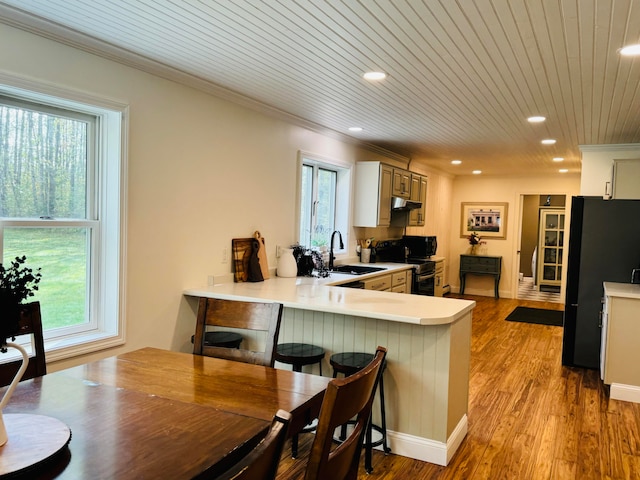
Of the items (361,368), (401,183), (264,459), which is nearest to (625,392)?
(361,368)

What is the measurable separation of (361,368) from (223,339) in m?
1.02

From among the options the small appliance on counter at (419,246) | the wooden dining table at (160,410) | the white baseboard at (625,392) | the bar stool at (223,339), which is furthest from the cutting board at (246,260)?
the small appliance on counter at (419,246)

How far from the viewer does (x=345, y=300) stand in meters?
3.07

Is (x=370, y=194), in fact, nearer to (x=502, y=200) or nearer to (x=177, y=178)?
(x=177, y=178)

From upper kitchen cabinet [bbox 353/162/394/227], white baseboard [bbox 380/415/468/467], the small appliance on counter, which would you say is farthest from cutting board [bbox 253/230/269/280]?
the small appliance on counter

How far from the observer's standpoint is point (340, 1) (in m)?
2.07

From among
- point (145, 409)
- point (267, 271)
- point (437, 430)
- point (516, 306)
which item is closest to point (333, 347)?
point (437, 430)

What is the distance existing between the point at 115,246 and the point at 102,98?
86 centimetres

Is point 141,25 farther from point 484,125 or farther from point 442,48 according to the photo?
point 484,125

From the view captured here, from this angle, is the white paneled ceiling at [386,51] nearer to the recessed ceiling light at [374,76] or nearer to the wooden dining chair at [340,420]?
the recessed ceiling light at [374,76]

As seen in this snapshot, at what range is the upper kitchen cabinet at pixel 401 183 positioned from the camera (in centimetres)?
612

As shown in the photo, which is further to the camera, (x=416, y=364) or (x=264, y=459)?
(x=416, y=364)

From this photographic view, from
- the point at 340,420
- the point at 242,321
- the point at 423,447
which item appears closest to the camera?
the point at 340,420

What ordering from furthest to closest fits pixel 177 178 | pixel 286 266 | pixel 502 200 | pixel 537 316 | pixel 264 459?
pixel 502 200
pixel 537 316
pixel 286 266
pixel 177 178
pixel 264 459
